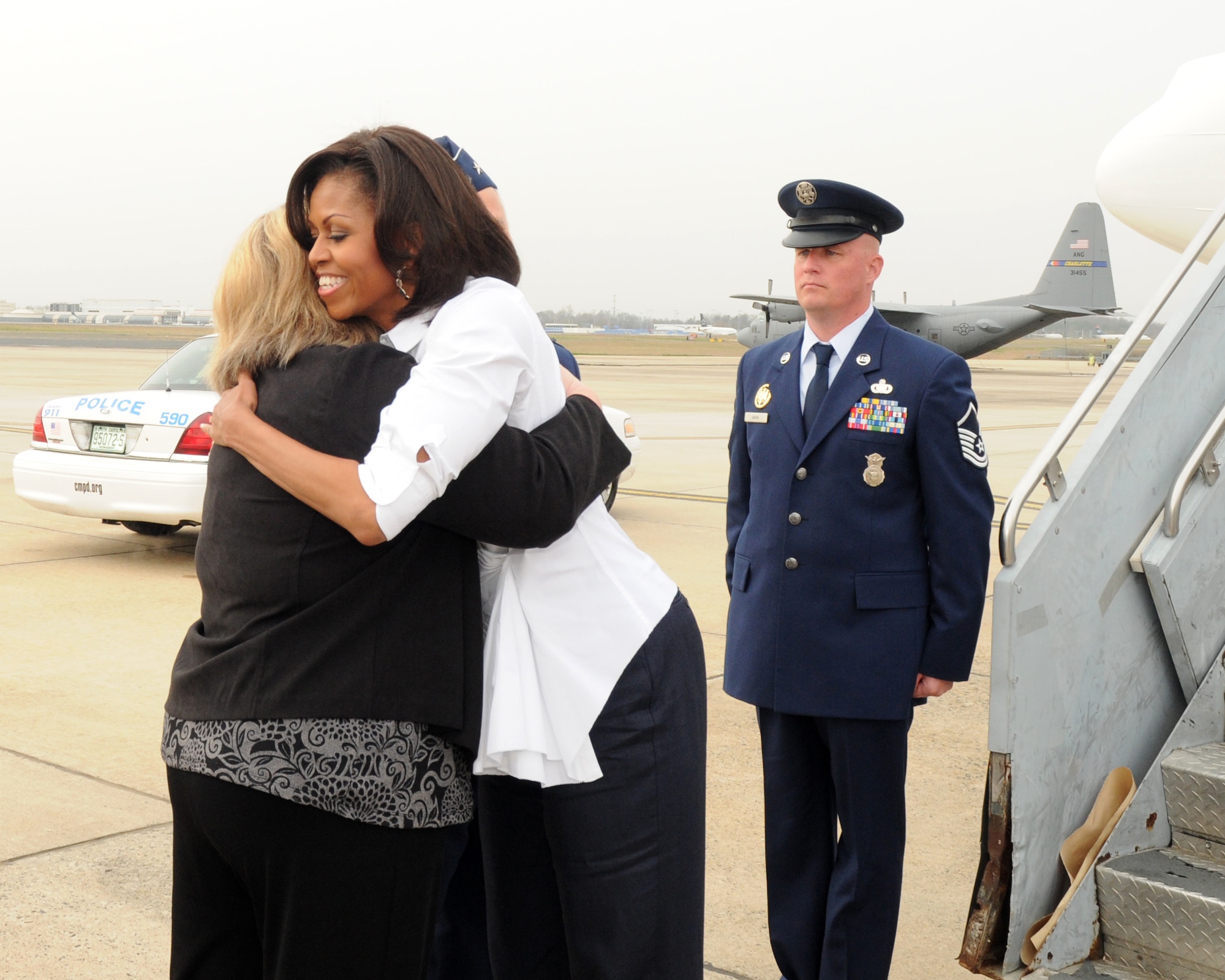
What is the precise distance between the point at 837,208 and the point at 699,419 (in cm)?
1850

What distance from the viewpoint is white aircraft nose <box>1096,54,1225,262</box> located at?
23.6 feet

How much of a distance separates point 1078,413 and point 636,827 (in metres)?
1.48

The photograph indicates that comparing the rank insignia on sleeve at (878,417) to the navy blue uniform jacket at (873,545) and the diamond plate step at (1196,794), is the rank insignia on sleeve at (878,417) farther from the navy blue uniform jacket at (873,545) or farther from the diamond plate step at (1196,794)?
the diamond plate step at (1196,794)

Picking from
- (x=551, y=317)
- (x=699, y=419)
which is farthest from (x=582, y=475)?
(x=551, y=317)

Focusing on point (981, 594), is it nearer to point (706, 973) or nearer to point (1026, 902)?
point (1026, 902)

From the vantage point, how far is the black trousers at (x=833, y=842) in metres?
2.67

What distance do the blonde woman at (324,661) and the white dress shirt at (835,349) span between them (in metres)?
1.37

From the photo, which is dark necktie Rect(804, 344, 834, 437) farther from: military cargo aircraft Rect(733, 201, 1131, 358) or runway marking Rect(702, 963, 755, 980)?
military cargo aircraft Rect(733, 201, 1131, 358)

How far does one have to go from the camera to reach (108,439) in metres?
7.61

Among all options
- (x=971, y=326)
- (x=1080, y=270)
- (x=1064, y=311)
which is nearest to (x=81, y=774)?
(x=971, y=326)

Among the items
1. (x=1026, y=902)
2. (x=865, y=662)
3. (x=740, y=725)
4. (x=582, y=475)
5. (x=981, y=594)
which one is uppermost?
(x=582, y=475)

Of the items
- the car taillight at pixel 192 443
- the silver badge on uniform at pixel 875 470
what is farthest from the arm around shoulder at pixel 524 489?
the car taillight at pixel 192 443

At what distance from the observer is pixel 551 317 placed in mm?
147625

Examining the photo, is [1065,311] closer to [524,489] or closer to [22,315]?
[524,489]
